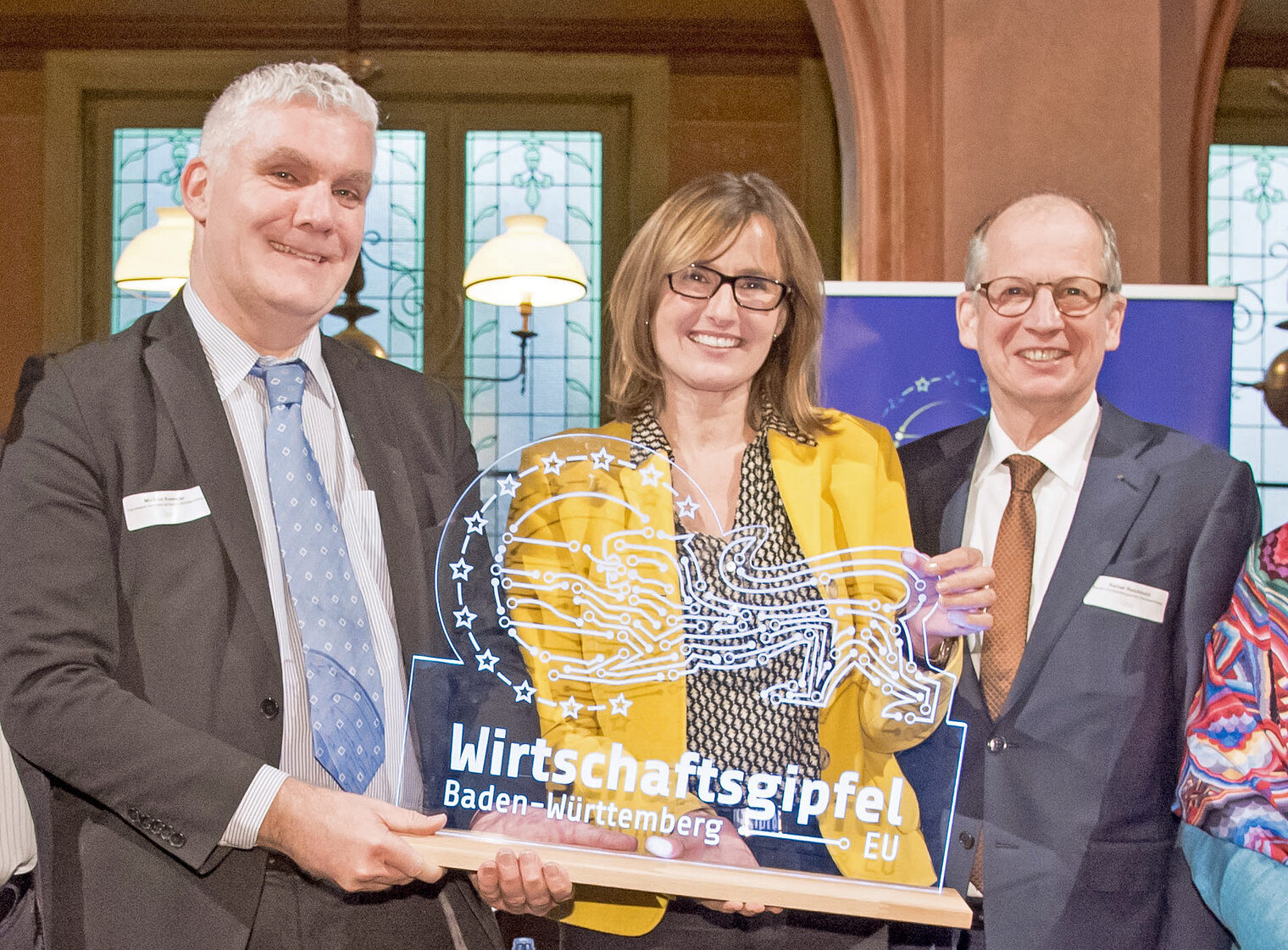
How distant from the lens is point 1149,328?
2350 millimetres

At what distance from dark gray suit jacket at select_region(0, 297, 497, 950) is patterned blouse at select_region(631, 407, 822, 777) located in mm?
440

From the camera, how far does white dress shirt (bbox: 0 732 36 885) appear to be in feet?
6.25

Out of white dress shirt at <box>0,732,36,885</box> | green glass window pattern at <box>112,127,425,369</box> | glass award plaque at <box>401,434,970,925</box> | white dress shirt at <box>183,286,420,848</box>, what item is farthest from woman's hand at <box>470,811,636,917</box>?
green glass window pattern at <box>112,127,425,369</box>

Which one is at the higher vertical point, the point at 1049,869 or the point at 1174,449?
the point at 1174,449

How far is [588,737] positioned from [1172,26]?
2.37 meters

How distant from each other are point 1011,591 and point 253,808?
4.24 feet

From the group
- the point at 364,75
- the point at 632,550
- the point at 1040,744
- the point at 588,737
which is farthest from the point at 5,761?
the point at 364,75

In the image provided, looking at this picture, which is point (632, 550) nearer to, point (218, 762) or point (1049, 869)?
point (218, 762)

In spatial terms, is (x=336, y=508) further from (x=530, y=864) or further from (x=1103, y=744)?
(x=1103, y=744)

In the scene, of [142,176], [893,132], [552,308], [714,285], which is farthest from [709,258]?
[142,176]

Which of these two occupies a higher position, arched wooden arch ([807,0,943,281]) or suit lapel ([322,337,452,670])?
arched wooden arch ([807,0,943,281])

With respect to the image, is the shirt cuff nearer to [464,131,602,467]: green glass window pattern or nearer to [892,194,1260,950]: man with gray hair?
[892,194,1260,950]: man with gray hair

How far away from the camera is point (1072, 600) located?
80.8 inches

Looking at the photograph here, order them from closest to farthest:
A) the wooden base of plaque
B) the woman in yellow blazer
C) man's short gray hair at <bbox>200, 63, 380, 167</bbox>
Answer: the wooden base of plaque
the woman in yellow blazer
man's short gray hair at <bbox>200, 63, 380, 167</bbox>
